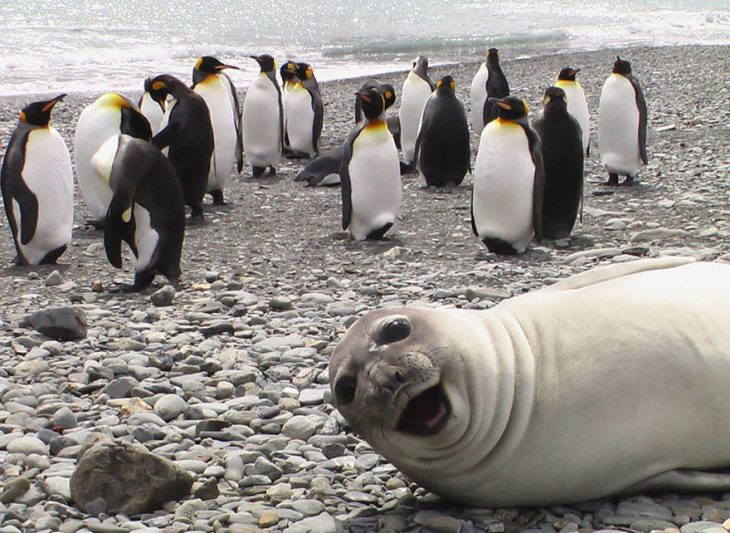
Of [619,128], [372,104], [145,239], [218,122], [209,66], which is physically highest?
[209,66]

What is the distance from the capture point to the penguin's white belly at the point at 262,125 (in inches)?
503

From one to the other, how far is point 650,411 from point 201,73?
363 inches

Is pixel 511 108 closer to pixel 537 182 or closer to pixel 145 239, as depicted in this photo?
pixel 537 182

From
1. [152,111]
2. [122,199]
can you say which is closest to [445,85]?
[152,111]

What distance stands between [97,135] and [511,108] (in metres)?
3.64

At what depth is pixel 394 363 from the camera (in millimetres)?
3041

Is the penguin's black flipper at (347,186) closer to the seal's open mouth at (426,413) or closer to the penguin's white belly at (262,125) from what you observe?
the penguin's white belly at (262,125)

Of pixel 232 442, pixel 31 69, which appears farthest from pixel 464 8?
pixel 232 442

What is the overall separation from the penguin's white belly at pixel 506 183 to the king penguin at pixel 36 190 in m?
3.29

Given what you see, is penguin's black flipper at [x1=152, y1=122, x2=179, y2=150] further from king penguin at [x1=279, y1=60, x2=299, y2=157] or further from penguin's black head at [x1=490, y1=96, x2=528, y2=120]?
king penguin at [x1=279, y1=60, x2=299, y2=157]

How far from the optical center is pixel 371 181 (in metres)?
8.98

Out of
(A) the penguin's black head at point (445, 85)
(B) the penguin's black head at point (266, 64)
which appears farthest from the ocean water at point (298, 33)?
(A) the penguin's black head at point (445, 85)

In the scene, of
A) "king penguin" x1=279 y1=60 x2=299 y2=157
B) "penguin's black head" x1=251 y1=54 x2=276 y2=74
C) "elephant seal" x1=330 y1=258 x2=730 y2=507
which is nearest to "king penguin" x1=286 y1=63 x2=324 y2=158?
"king penguin" x1=279 y1=60 x2=299 y2=157

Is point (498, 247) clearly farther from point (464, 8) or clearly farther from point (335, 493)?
point (464, 8)
